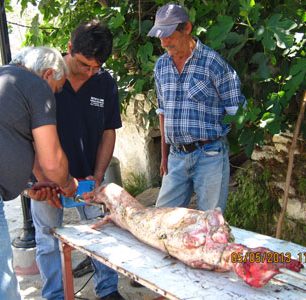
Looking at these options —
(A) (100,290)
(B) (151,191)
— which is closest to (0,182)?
(A) (100,290)

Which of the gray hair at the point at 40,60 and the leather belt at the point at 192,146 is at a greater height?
the gray hair at the point at 40,60

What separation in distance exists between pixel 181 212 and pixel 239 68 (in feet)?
5.70

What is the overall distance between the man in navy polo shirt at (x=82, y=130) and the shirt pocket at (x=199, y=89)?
62 cm

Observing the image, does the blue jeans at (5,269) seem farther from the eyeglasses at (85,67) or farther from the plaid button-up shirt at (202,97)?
the plaid button-up shirt at (202,97)

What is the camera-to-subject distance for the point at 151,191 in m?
6.02

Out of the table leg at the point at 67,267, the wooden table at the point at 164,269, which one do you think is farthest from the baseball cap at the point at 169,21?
the table leg at the point at 67,267

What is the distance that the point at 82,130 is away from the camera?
344 centimetres

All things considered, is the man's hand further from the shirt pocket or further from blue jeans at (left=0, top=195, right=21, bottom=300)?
blue jeans at (left=0, top=195, right=21, bottom=300)

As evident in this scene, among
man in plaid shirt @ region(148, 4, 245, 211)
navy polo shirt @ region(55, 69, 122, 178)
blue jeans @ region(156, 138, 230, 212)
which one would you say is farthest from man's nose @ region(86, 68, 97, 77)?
blue jeans @ region(156, 138, 230, 212)

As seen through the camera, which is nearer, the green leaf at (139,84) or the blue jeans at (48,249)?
the blue jeans at (48,249)

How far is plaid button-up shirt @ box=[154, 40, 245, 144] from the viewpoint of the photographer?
336 centimetres

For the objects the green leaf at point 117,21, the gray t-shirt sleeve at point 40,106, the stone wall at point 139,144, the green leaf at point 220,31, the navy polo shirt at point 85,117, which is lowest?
the stone wall at point 139,144

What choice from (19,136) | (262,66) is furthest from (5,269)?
(262,66)

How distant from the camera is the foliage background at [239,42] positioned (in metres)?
3.17
